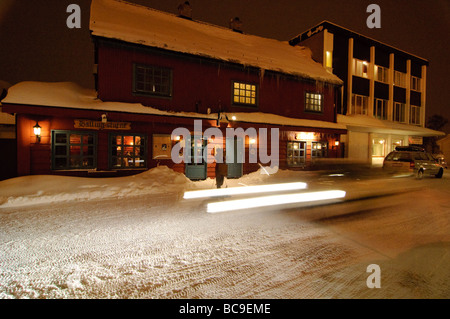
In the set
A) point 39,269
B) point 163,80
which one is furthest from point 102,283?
point 163,80

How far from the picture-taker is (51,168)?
10.1 metres

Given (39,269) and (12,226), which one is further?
(12,226)

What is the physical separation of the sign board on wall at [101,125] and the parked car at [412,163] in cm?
1404

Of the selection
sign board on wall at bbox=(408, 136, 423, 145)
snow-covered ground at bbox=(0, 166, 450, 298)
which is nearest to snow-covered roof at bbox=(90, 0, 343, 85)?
snow-covered ground at bbox=(0, 166, 450, 298)

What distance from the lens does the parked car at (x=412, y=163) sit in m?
13.3

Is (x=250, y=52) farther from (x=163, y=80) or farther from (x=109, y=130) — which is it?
→ (x=109, y=130)

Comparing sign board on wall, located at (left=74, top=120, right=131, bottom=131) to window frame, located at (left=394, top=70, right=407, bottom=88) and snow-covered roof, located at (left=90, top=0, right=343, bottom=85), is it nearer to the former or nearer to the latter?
snow-covered roof, located at (left=90, top=0, right=343, bottom=85)

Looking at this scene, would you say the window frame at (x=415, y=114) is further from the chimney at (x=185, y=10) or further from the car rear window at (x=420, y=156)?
the chimney at (x=185, y=10)

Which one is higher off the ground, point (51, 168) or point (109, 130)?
point (109, 130)

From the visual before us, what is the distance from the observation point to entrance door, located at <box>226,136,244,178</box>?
1359 cm

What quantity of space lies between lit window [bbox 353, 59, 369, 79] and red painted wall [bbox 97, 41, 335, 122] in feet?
24.6

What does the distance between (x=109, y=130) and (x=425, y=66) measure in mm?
35028

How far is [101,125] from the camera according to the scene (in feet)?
34.5

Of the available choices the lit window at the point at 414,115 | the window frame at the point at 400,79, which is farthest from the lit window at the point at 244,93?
the lit window at the point at 414,115
